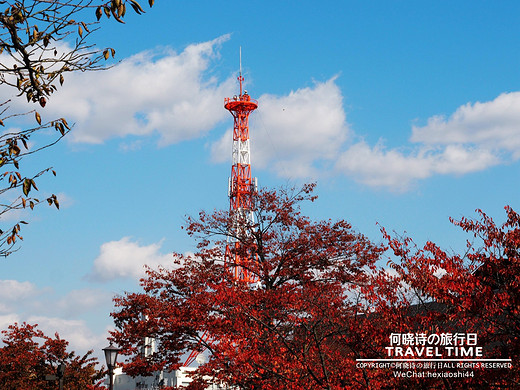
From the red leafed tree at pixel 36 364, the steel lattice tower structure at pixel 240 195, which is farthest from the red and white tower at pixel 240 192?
the red leafed tree at pixel 36 364

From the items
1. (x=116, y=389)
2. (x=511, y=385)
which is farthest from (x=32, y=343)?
(x=511, y=385)

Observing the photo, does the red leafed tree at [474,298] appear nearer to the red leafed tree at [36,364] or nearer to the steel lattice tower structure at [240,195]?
the steel lattice tower structure at [240,195]

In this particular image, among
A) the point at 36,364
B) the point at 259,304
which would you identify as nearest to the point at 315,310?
the point at 259,304

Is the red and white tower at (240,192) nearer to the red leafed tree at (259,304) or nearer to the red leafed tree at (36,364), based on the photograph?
the red leafed tree at (259,304)

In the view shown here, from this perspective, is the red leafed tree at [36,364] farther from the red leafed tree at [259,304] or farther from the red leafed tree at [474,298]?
the red leafed tree at [474,298]

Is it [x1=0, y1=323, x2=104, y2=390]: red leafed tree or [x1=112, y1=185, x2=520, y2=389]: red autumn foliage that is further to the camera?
[x1=0, y1=323, x2=104, y2=390]: red leafed tree

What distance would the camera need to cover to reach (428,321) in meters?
12.3

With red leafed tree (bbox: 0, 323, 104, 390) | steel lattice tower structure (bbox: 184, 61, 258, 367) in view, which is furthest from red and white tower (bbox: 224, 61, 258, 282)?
red leafed tree (bbox: 0, 323, 104, 390)

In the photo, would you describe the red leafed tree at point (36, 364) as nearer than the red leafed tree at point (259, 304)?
No

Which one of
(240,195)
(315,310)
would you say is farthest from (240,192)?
(315,310)

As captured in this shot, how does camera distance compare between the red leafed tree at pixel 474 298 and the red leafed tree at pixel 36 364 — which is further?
the red leafed tree at pixel 36 364

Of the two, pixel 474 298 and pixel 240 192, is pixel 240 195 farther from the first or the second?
pixel 474 298

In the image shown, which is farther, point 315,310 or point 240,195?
point 240,195

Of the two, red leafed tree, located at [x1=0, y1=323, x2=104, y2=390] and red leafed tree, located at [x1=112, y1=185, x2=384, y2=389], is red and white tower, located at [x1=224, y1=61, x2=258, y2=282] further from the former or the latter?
red leafed tree, located at [x1=0, y1=323, x2=104, y2=390]
